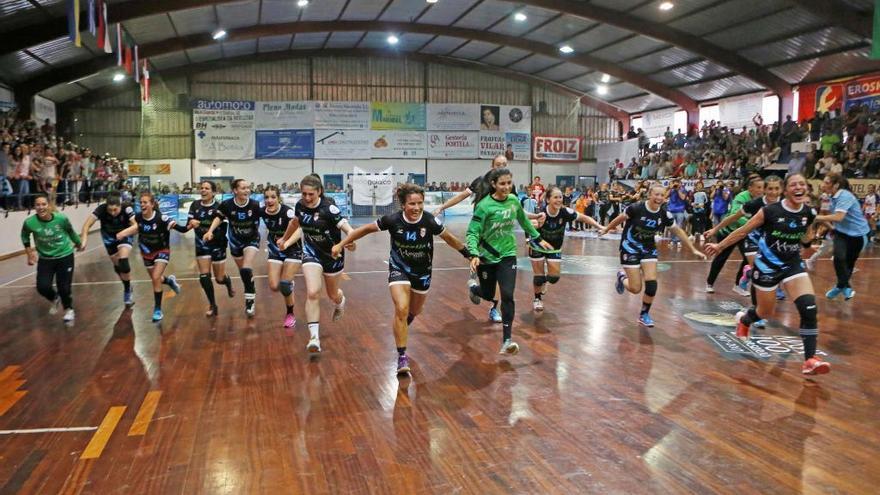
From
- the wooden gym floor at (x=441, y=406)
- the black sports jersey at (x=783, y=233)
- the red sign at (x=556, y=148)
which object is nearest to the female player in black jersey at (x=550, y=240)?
the wooden gym floor at (x=441, y=406)

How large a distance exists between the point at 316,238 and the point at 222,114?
104ft

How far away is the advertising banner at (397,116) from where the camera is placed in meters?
37.4

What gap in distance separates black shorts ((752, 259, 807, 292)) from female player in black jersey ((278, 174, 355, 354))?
4068 millimetres

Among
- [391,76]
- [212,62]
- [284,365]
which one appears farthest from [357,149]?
[284,365]

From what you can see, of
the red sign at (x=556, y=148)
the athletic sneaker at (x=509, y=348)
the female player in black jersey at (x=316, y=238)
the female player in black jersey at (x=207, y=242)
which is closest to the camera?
the athletic sneaker at (x=509, y=348)

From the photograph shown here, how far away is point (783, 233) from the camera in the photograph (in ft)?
19.9

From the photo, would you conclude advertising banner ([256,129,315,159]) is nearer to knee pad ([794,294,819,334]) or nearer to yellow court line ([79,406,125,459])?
yellow court line ([79,406,125,459])

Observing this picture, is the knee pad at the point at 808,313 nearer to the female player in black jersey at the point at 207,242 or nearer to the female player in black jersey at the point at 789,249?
the female player in black jersey at the point at 789,249

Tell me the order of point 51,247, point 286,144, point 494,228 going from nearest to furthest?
point 494,228 < point 51,247 < point 286,144

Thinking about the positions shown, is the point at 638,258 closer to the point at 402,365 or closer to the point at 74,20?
the point at 402,365

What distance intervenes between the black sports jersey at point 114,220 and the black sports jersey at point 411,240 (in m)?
5.02

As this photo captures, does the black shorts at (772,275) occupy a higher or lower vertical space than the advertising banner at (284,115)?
lower

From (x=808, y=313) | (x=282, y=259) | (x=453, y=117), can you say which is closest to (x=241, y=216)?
(x=282, y=259)

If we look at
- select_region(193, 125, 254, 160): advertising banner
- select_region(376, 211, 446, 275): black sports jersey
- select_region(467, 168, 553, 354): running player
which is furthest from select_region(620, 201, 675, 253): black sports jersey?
select_region(193, 125, 254, 160): advertising banner
